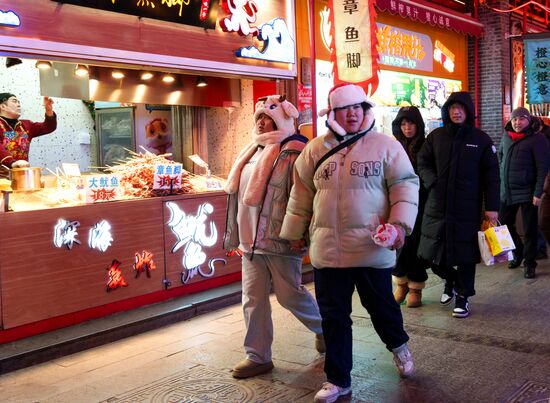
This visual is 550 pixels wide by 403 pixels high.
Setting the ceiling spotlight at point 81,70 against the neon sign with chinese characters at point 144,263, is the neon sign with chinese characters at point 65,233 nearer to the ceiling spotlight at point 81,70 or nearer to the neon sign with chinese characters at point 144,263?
the neon sign with chinese characters at point 144,263

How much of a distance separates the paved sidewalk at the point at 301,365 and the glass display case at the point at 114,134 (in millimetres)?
4350

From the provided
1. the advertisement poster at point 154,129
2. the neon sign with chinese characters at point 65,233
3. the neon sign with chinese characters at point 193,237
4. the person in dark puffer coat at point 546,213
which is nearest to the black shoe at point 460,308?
the person in dark puffer coat at point 546,213

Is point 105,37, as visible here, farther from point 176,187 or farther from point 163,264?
point 163,264

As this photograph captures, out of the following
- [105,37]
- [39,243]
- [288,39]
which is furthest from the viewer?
[288,39]

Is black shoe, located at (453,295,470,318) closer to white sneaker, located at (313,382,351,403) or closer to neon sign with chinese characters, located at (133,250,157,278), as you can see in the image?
white sneaker, located at (313,382,351,403)

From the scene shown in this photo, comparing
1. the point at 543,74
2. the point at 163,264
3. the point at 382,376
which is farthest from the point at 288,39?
the point at 382,376

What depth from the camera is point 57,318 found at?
587cm

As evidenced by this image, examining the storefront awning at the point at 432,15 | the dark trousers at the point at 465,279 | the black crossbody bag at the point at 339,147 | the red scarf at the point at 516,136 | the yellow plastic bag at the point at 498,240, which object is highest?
the storefront awning at the point at 432,15

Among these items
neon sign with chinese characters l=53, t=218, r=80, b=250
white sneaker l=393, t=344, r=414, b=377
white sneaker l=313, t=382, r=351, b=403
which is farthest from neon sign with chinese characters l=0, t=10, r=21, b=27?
white sneaker l=393, t=344, r=414, b=377

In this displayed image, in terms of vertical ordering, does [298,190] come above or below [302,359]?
above

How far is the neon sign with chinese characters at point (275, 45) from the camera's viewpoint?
25.8 feet

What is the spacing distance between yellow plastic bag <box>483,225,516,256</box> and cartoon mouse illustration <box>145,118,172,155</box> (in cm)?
541

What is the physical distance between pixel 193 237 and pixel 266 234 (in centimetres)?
258

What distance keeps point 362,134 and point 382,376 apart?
180 cm
